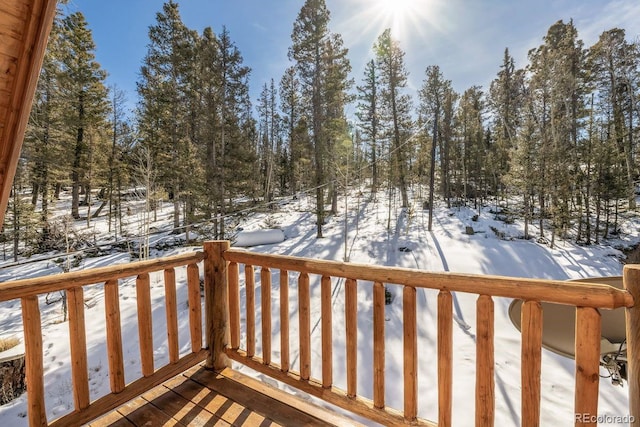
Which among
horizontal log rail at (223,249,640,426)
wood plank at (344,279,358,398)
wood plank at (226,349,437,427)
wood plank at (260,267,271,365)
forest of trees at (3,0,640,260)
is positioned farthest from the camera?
forest of trees at (3,0,640,260)

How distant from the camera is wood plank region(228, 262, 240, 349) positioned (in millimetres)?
2240

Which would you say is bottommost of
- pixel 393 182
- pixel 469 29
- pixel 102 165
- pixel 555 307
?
pixel 555 307

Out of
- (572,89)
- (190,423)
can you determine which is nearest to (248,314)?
(190,423)

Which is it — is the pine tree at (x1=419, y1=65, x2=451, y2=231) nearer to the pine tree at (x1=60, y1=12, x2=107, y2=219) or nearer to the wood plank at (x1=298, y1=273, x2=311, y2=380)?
the wood plank at (x1=298, y1=273, x2=311, y2=380)

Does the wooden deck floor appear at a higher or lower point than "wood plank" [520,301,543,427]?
lower

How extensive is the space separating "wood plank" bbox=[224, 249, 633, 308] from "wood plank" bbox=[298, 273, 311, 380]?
11 centimetres

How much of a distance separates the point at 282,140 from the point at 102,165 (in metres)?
12.1

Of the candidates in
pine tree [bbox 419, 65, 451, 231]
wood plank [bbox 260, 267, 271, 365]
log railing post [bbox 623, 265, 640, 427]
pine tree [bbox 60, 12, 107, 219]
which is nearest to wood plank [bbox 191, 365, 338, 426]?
wood plank [bbox 260, 267, 271, 365]

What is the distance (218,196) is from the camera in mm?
11258

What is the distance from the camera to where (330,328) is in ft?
5.75

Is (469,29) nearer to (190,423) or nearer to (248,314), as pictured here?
(248,314)

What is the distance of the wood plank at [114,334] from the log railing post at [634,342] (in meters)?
2.41

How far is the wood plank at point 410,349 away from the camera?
4.82 feet

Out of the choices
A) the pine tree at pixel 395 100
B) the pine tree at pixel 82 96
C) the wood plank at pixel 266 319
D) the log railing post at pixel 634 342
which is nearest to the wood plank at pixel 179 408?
the wood plank at pixel 266 319
